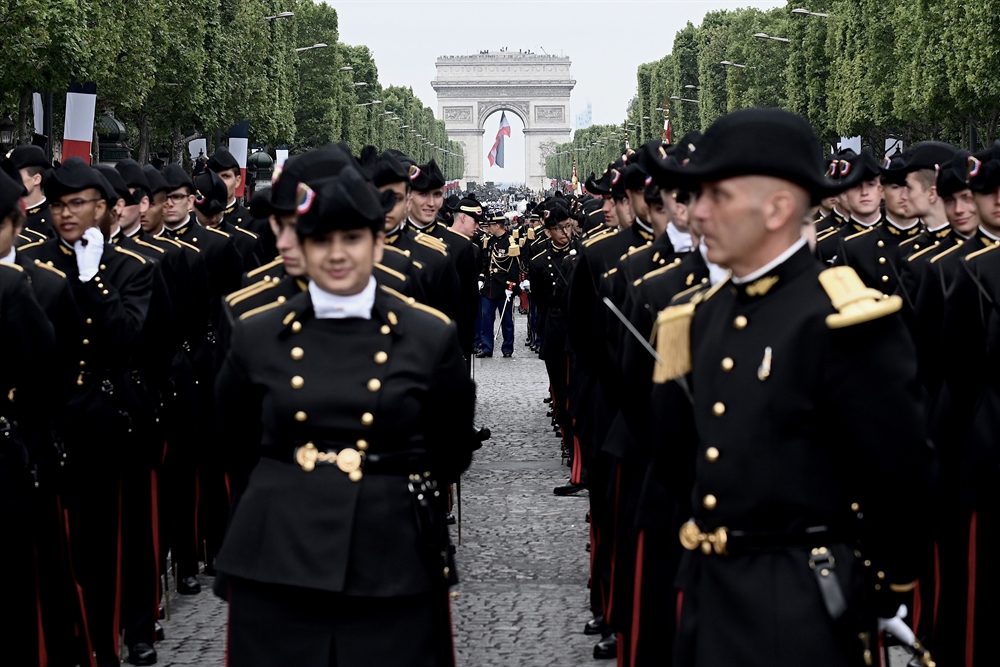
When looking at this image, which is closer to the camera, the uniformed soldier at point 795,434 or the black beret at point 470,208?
the uniformed soldier at point 795,434

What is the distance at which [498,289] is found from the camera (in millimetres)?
27047

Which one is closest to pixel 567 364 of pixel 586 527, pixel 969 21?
pixel 586 527

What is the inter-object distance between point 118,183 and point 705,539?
5697 millimetres

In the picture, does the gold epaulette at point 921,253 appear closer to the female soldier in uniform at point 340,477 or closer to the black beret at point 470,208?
the female soldier in uniform at point 340,477

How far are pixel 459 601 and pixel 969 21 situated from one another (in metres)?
28.3

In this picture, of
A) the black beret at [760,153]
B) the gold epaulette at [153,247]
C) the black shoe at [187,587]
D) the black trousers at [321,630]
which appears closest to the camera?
the black beret at [760,153]

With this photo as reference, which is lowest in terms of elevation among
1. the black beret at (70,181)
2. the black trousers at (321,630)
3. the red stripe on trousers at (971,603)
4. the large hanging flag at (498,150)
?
the red stripe on trousers at (971,603)

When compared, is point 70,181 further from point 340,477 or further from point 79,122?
point 79,122

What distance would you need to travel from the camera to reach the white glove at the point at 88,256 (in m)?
7.74

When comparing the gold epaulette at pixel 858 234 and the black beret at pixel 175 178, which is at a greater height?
the black beret at pixel 175 178

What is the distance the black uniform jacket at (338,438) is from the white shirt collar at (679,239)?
2.28m

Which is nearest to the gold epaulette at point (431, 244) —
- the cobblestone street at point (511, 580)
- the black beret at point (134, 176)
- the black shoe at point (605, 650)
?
Answer: the black beret at point (134, 176)

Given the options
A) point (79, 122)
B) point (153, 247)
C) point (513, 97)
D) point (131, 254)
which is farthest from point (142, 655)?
point (513, 97)

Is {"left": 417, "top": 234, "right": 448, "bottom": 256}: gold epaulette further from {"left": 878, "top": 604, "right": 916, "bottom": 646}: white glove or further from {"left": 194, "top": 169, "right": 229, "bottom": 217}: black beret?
{"left": 878, "top": 604, "right": 916, "bottom": 646}: white glove
